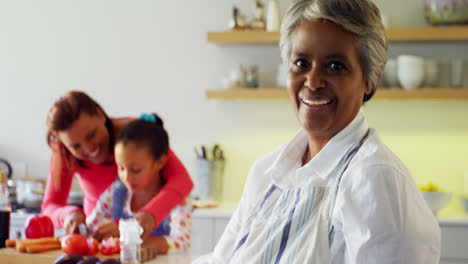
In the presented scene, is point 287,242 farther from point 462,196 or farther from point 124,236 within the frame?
point 462,196

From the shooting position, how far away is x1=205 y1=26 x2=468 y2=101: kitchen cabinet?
10.9ft

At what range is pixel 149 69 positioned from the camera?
3840 millimetres

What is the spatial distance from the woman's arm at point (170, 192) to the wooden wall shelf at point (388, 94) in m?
1.38

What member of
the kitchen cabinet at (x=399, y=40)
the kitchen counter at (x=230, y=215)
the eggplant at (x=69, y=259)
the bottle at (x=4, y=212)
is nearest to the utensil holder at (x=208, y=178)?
→ the kitchen counter at (x=230, y=215)

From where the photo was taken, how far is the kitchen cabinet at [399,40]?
3.31m

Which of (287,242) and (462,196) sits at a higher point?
(287,242)

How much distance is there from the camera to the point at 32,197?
349 centimetres

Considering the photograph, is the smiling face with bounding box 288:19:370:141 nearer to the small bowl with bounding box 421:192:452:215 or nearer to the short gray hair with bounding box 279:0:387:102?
the short gray hair with bounding box 279:0:387:102

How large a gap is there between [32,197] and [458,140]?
2763 mm

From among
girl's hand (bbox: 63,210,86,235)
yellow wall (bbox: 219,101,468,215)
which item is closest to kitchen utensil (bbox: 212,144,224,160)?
yellow wall (bbox: 219,101,468,215)

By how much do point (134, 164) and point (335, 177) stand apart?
1.06m

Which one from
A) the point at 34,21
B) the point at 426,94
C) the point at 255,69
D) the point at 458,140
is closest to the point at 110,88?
the point at 34,21

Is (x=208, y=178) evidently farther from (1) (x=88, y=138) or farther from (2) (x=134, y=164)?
(2) (x=134, y=164)

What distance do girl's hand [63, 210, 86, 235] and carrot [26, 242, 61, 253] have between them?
17 cm
